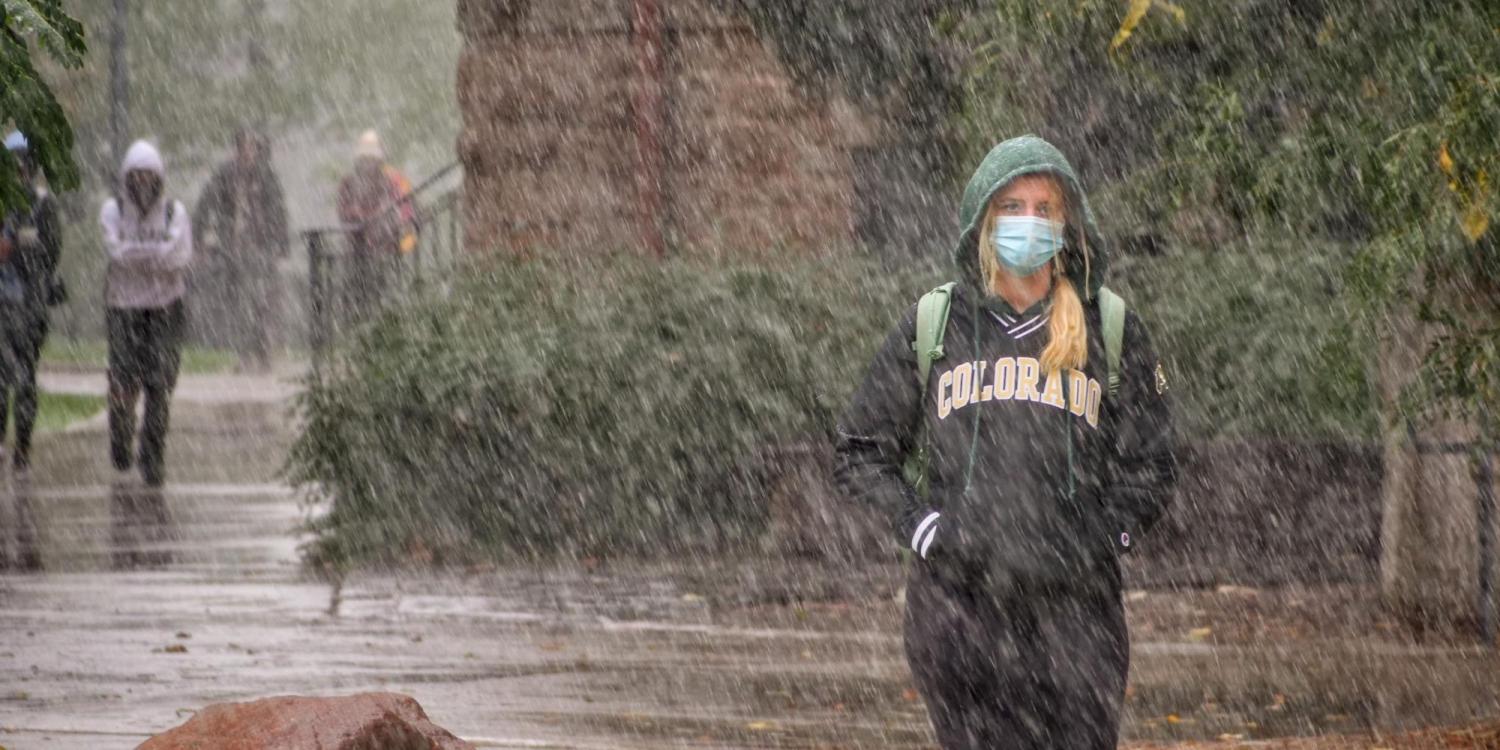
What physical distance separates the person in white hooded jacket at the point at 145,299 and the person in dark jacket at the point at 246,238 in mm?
10790

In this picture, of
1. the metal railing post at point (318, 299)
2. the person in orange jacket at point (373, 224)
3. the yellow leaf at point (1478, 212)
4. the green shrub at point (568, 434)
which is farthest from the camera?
the person in orange jacket at point (373, 224)

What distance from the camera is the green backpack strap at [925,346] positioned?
16.0 feet

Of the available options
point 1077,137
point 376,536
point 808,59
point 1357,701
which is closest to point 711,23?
point 808,59

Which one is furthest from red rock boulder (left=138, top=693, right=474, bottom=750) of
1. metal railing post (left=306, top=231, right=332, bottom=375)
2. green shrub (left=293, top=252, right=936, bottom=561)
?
metal railing post (left=306, top=231, right=332, bottom=375)

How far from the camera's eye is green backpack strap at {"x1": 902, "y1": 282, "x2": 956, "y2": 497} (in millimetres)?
4863

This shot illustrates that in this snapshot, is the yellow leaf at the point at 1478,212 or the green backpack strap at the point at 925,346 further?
the yellow leaf at the point at 1478,212

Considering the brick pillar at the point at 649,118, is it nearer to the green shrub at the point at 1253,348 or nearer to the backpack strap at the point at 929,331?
the green shrub at the point at 1253,348

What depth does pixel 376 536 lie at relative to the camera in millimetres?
11633

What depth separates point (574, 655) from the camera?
915 centimetres

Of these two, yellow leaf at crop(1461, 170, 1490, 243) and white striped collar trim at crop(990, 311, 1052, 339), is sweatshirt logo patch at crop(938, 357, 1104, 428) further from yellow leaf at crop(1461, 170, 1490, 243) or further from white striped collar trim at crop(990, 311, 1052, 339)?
yellow leaf at crop(1461, 170, 1490, 243)

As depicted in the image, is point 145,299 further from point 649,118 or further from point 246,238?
point 246,238

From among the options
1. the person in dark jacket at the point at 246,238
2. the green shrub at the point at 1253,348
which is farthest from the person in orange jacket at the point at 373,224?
the green shrub at the point at 1253,348

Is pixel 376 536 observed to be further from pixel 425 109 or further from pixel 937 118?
pixel 425 109

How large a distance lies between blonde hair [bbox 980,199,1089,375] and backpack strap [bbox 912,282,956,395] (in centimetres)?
11
